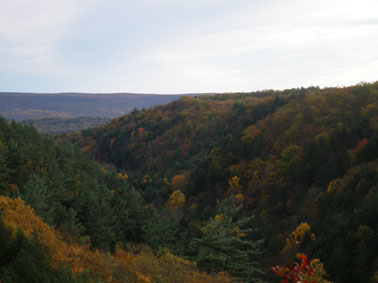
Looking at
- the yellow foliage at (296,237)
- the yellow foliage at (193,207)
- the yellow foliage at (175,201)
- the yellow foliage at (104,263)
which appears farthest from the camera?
the yellow foliage at (175,201)

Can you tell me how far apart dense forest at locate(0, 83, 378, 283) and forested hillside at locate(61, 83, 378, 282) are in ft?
0.83

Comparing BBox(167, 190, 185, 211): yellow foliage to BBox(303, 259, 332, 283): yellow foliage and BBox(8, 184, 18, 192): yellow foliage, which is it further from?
BBox(303, 259, 332, 283): yellow foliage

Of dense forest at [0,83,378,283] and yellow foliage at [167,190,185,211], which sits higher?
dense forest at [0,83,378,283]

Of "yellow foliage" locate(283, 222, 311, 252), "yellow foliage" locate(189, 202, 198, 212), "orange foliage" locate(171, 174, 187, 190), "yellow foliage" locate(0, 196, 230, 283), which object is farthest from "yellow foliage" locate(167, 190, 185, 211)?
"yellow foliage" locate(0, 196, 230, 283)

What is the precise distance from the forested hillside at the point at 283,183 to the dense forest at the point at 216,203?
0.83ft

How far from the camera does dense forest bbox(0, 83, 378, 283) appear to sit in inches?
731

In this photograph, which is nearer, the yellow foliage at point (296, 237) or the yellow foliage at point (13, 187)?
the yellow foliage at point (13, 187)

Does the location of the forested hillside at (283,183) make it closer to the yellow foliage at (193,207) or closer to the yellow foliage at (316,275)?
the yellow foliage at (193,207)

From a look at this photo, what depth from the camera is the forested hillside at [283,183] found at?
99.9 ft

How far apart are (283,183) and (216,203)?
15.9 metres

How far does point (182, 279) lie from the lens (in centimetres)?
1877

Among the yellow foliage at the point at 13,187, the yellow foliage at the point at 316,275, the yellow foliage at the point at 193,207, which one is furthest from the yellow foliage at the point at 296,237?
the yellow foliage at the point at 13,187

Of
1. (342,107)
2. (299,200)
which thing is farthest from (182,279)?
(342,107)

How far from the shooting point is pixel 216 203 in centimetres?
Result: 7894
